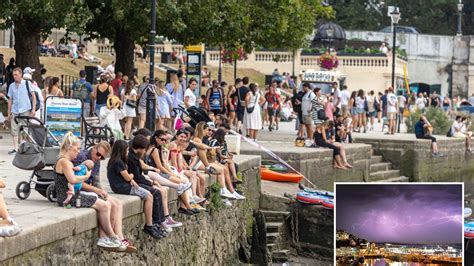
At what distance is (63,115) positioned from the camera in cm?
2253

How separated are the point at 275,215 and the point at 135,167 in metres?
9.84

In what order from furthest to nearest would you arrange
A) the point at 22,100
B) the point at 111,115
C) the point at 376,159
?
the point at 376,159, the point at 111,115, the point at 22,100

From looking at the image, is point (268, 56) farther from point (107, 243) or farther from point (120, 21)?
point (107, 243)

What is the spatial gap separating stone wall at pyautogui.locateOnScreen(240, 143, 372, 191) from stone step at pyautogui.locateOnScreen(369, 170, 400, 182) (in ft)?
1.54

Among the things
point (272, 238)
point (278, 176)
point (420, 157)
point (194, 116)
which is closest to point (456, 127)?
point (420, 157)

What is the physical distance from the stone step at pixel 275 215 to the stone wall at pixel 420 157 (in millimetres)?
10585

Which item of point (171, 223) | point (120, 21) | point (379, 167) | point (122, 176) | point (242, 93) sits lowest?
point (379, 167)

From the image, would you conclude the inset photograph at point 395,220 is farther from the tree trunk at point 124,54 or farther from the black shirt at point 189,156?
the tree trunk at point 124,54

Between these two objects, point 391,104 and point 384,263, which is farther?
point 391,104

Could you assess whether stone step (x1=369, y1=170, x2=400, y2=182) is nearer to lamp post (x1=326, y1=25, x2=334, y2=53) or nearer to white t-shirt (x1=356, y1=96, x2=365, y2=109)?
white t-shirt (x1=356, y1=96, x2=365, y2=109)

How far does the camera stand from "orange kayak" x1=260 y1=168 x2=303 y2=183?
27.8 m

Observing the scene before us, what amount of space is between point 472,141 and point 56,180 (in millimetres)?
31991

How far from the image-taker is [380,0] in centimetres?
9650

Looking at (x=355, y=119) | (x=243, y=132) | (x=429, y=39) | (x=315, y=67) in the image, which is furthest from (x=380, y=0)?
(x=243, y=132)
